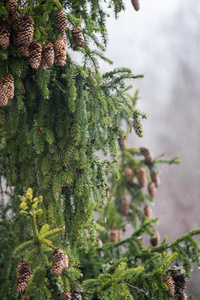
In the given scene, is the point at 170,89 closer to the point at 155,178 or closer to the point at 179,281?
the point at 155,178

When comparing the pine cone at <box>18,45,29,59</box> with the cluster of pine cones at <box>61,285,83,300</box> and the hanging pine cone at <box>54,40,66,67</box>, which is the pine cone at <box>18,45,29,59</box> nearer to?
the hanging pine cone at <box>54,40,66,67</box>

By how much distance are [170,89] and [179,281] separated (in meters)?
10.8

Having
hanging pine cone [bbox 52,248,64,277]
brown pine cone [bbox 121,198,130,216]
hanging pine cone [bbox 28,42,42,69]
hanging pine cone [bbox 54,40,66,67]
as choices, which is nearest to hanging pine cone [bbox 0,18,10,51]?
hanging pine cone [bbox 28,42,42,69]

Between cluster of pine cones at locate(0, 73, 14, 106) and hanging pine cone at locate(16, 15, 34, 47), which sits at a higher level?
hanging pine cone at locate(16, 15, 34, 47)

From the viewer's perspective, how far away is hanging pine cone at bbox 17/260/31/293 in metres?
1.67

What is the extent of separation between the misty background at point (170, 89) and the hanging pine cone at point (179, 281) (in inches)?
A: 255

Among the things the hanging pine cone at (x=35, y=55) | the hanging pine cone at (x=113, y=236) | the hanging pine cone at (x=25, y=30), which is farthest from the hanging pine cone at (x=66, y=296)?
the hanging pine cone at (x=113, y=236)

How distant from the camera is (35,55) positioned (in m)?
1.67

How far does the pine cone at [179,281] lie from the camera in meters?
2.19

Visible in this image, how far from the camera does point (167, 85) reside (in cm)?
1262

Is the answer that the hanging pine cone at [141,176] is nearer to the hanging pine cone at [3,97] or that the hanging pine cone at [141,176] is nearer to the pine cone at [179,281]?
the pine cone at [179,281]

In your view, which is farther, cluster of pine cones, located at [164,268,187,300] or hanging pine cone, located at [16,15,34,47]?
cluster of pine cones, located at [164,268,187,300]

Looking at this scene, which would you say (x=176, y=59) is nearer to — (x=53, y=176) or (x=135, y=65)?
(x=135, y=65)

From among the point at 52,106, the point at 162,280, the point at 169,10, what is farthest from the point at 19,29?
the point at 169,10
